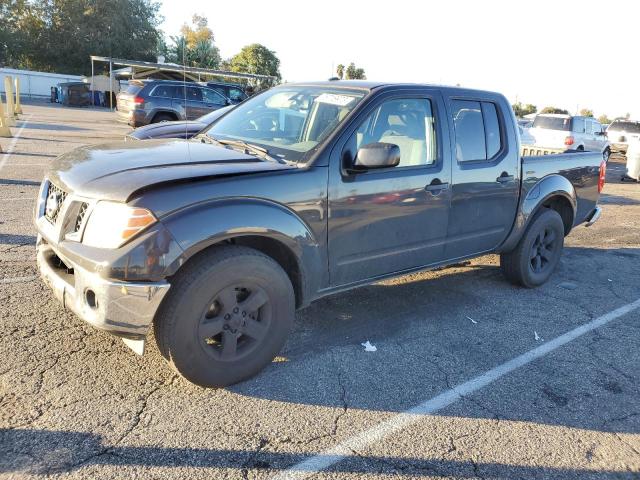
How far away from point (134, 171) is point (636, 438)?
10.8 feet

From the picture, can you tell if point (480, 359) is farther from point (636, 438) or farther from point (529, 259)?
point (529, 259)

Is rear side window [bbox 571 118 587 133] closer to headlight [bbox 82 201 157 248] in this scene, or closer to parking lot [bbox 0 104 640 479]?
parking lot [bbox 0 104 640 479]

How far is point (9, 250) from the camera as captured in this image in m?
5.26

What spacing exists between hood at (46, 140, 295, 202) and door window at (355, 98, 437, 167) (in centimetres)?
79

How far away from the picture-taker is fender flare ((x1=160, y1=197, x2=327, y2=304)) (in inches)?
114

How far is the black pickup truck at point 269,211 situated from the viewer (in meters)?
2.88

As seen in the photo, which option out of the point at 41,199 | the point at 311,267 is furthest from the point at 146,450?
A: the point at 41,199

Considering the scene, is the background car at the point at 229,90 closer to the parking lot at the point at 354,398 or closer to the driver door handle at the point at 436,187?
the parking lot at the point at 354,398

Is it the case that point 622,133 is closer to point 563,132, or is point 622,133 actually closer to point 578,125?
point 578,125

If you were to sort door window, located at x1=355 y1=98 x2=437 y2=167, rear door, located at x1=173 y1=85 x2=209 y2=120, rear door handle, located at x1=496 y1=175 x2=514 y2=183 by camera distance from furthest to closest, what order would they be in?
rear door, located at x1=173 y1=85 x2=209 y2=120 → rear door handle, located at x1=496 y1=175 x2=514 y2=183 → door window, located at x1=355 y1=98 x2=437 y2=167

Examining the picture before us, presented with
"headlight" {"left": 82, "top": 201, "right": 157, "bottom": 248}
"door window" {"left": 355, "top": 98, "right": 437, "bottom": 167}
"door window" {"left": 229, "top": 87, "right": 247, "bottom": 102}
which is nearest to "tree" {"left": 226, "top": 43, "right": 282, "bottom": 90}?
"door window" {"left": 229, "top": 87, "right": 247, "bottom": 102}

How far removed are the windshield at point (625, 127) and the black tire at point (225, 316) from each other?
24.1 metres

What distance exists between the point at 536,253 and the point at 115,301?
4.30m

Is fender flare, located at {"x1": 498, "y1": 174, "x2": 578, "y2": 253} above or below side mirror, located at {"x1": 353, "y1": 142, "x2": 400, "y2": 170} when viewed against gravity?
below
